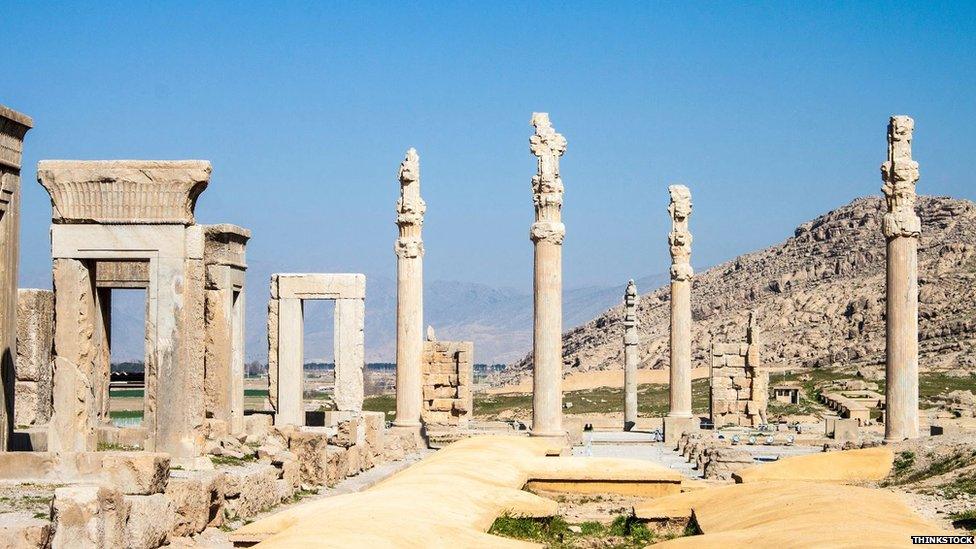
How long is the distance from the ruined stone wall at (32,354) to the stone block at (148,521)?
38.7ft

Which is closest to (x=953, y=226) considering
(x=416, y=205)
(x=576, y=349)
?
(x=576, y=349)

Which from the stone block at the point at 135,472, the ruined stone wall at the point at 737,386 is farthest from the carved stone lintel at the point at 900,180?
the stone block at the point at 135,472

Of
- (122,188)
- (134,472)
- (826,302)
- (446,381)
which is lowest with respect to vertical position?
(134,472)

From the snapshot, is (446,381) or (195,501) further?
(446,381)

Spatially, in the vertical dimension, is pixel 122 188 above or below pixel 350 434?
above

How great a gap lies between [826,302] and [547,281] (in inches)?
2460

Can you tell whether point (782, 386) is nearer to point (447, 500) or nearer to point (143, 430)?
point (143, 430)

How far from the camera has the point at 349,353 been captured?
97.8 feet

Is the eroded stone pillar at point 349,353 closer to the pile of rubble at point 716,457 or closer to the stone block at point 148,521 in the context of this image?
the pile of rubble at point 716,457

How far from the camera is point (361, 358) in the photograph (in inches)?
1182

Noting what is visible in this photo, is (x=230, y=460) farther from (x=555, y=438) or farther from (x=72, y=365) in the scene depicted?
(x=555, y=438)

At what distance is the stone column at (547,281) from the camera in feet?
88.2

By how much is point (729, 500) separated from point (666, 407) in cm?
3380

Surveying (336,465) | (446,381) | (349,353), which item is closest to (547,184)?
(349,353)
